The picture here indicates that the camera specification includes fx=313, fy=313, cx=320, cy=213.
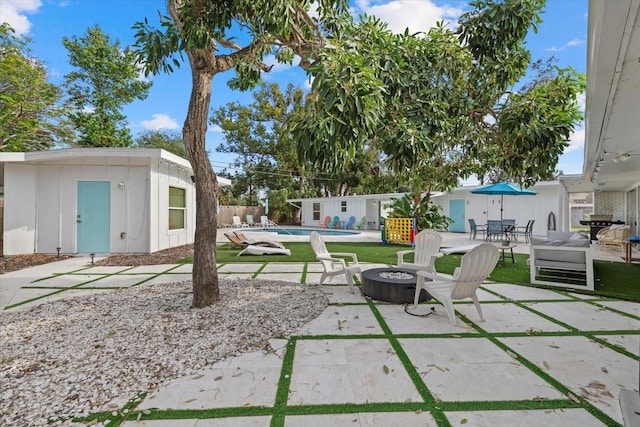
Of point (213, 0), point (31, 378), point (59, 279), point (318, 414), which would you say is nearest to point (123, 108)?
point (59, 279)

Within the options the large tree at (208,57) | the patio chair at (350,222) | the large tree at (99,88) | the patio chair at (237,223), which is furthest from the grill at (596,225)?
the large tree at (99,88)

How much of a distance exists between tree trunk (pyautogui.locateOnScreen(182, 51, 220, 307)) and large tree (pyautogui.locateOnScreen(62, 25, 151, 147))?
1714 centimetres

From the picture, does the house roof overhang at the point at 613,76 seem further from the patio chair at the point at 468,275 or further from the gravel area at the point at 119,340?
the gravel area at the point at 119,340

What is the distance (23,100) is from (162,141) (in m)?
15.4

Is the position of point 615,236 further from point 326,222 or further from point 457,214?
point 326,222

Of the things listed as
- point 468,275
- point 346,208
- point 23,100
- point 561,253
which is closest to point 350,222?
point 346,208

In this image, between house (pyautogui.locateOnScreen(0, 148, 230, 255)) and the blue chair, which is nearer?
house (pyautogui.locateOnScreen(0, 148, 230, 255))

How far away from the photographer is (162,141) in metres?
29.9

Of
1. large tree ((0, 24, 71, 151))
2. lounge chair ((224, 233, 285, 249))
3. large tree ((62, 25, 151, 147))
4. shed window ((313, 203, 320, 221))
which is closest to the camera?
lounge chair ((224, 233, 285, 249))

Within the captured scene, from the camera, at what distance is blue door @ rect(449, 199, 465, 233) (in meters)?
18.1

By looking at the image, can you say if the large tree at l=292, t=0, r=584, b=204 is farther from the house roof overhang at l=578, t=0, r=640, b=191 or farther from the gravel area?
the gravel area

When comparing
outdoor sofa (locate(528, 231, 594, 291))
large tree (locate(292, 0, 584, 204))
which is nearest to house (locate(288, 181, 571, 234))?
outdoor sofa (locate(528, 231, 594, 291))

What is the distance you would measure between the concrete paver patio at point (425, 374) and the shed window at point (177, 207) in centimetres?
632

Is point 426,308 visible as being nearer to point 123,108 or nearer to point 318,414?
point 318,414
